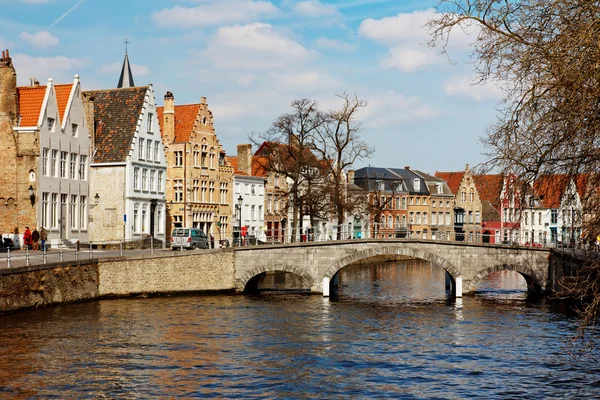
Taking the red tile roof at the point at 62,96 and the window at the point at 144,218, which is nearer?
the red tile roof at the point at 62,96

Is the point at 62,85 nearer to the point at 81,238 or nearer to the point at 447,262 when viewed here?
the point at 81,238

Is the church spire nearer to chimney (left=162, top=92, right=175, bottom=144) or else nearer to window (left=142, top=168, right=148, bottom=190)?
chimney (left=162, top=92, right=175, bottom=144)

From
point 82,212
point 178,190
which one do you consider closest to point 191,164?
point 178,190

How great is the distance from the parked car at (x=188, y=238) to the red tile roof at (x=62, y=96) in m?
9.65

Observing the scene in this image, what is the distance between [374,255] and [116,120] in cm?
2147

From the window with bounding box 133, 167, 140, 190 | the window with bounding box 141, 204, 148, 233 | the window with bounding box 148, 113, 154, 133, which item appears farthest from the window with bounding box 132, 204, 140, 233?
the window with bounding box 148, 113, 154, 133

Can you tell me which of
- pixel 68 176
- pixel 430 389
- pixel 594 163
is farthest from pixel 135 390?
pixel 68 176

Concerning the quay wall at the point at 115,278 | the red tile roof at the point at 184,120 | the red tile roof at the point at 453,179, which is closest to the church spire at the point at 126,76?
the red tile roof at the point at 184,120

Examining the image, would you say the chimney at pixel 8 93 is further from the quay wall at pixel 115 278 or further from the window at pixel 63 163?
the quay wall at pixel 115 278

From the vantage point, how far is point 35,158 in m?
50.8

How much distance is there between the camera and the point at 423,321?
37.1 metres

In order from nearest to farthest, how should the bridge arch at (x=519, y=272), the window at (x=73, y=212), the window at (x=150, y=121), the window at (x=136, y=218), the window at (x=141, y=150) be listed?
1. the bridge arch at (x=519, y=272)
2. the window at (x=73, y=212)
3. the window at (x=136, y=218)
4. the window at (x=141, y=150)
5. the window at (x=150, y=121)

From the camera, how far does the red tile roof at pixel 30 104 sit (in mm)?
51375

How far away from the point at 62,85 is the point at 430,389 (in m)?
39.5
